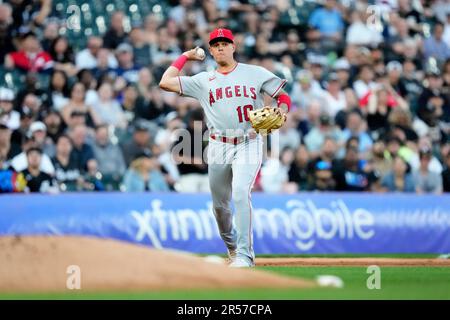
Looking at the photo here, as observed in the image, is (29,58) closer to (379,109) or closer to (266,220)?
(266,220)

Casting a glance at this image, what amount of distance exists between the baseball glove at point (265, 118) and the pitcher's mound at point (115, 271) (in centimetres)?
158

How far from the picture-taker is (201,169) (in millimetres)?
→ 13117

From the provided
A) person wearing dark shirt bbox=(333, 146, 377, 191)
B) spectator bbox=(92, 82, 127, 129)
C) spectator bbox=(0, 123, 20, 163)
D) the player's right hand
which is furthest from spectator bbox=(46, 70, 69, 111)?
the player's right hand

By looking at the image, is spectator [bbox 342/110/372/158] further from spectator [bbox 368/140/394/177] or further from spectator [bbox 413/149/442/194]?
spectator [bbox 413/149/442/194]

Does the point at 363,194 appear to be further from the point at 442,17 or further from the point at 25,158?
the point at 442,17

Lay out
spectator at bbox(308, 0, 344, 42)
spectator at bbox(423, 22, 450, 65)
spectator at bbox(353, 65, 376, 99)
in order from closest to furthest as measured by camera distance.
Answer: spectator at bbox(353, 65, 376, 99) < spectator at bbox(308, 0, 344, 42) < spectator at bbox(423, 22, 450, 65)

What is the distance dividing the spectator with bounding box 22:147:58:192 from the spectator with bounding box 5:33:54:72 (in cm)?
218

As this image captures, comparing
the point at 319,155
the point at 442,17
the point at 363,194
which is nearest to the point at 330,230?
the point at 363,194

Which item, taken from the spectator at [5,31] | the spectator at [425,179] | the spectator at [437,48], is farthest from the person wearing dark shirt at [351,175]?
the spectator at [5,31]

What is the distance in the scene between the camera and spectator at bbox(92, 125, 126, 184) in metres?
13.0

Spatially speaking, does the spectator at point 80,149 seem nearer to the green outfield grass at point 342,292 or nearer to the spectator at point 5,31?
the spectator at point 5,31

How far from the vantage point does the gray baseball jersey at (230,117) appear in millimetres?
8797

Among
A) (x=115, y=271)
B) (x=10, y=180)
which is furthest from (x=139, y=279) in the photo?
(x=10, y=180)

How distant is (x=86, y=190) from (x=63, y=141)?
2.41ft
